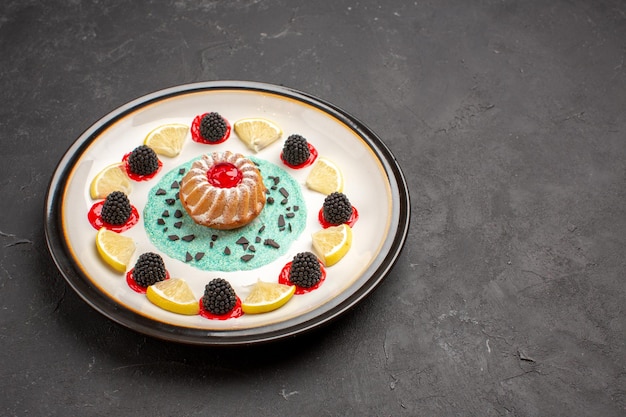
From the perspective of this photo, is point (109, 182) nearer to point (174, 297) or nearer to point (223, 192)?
point (223, 192)

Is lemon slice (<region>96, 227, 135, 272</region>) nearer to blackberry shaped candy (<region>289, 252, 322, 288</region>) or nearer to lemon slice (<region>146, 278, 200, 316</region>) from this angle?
lemon slice (<region>146, 278, 200, 316</region>)

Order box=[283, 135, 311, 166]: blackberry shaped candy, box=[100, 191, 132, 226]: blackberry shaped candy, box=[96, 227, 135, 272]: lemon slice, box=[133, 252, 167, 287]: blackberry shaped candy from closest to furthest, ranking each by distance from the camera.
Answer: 1. box=[133, 252, 167, 287]: blackberry shaped candy
2. box=[96, 227, 135, 272]: lemon slice
3. box=[100, 191, 132, 226]: blackberry shaped candy
4. box=[283, 135, 311, 166]: blackberry shaped candy

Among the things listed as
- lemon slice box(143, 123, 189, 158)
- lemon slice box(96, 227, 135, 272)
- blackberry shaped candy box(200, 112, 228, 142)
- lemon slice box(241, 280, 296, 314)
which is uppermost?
blackberry shaped candy box(200, 112, 228, 142)

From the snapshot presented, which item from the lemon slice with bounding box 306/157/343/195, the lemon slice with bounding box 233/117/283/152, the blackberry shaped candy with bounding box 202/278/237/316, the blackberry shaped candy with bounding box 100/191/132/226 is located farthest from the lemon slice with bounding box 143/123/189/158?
the blackberry shaped candy with bounding box 202/278/237/316

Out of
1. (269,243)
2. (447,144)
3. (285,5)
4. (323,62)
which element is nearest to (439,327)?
(269,243)

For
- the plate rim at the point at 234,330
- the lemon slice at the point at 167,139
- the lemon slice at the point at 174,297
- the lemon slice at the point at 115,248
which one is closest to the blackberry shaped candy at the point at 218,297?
the lemon slice at the point at 174,297

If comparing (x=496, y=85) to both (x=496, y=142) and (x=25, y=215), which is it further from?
(x=25, y=215)
